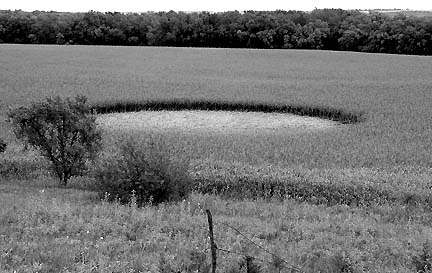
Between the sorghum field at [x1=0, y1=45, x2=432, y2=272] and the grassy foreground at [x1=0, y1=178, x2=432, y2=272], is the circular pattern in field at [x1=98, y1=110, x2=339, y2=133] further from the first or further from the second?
the grassy foreground at [x1=0, y1=178, x2=432, y2=272]

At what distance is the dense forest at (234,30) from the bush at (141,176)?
56359 millimetres

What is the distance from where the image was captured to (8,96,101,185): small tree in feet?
38.0

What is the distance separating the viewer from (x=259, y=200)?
36.3ft

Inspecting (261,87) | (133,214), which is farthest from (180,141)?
(261,87)

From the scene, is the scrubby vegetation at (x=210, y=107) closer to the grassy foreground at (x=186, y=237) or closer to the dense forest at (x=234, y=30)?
the grassy foreground at (x=186, y=237)

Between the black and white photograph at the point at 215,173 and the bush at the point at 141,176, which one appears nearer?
the black and white photograph at the point at 215,173

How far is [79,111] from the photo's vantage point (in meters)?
11.9

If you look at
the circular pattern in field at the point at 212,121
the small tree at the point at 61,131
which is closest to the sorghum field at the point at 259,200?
the small tree at the point at 61,131

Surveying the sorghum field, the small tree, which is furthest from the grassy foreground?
the small tree

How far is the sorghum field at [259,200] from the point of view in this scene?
6.66 m

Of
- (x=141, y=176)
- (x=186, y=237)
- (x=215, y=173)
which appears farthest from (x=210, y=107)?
(x=186, y=237)

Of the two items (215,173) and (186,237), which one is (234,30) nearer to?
(215,173)

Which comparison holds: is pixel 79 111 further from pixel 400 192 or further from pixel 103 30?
pixel 103 30

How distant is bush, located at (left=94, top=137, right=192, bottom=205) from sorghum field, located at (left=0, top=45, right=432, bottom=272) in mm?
374
